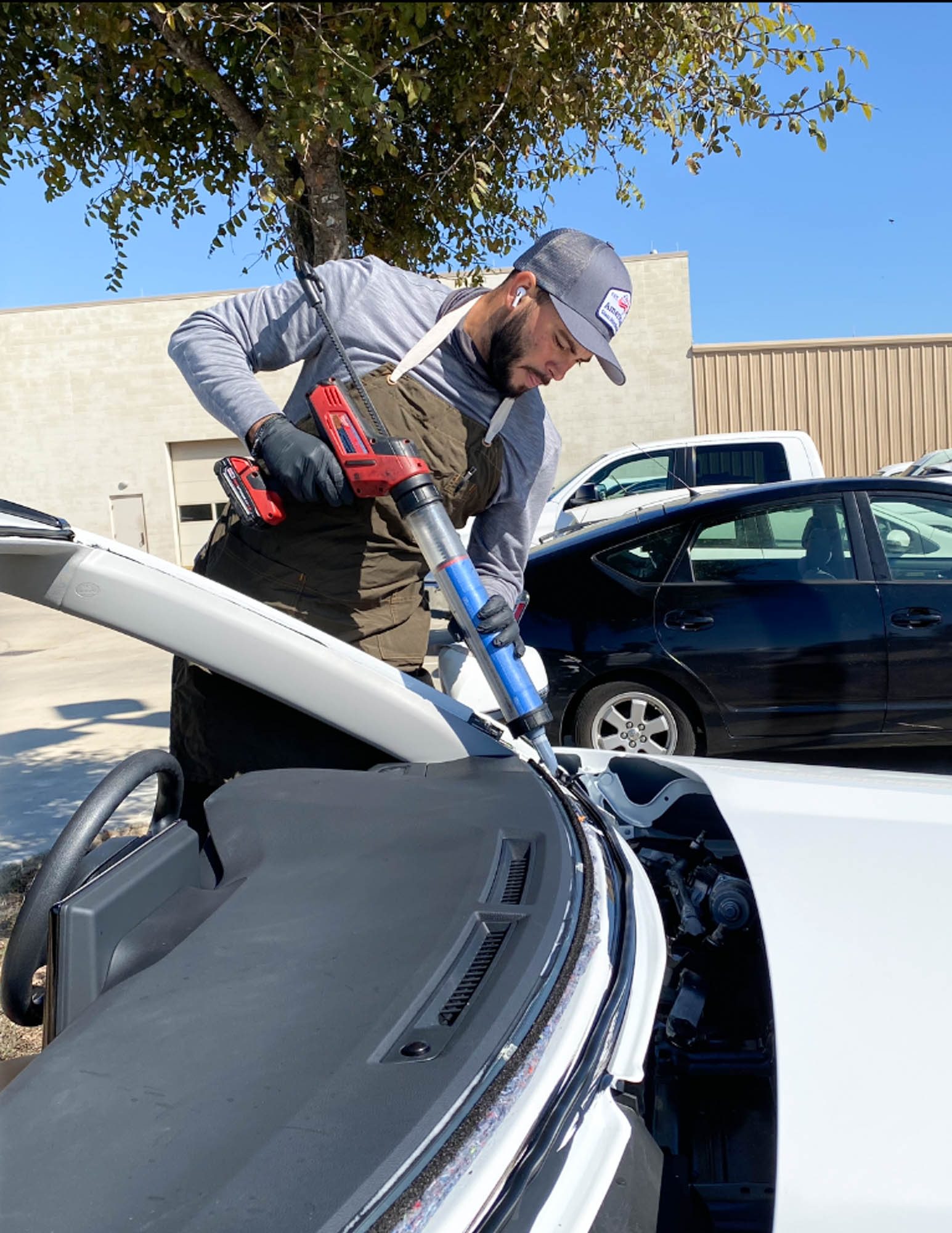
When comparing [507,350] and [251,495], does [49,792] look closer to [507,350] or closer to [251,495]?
[251,495]

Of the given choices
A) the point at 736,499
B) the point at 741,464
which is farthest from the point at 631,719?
the point at 741,464

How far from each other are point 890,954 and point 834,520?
14.7ft

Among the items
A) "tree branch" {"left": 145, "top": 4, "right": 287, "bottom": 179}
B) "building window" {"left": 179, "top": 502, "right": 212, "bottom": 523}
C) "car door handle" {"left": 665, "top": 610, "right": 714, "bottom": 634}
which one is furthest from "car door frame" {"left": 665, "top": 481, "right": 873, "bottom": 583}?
"building window" {"left": 179, "top": 502, "right": 212, "bottom": 523}

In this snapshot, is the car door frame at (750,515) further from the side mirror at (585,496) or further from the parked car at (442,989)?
the side mirror at (585,496)

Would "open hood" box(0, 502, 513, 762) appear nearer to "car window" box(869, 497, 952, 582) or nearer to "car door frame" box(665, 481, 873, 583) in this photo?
"car door frame" box(665, 481, 873, 583)

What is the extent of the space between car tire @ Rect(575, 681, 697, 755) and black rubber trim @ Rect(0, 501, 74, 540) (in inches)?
154

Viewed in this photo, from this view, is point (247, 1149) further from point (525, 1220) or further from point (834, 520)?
point (834, 520)

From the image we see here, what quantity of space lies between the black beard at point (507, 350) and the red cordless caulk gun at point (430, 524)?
0.31 m

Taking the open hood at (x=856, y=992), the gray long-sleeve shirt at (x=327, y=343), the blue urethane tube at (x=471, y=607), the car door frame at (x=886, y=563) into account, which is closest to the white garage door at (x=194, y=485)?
the car door frame at (x=886, y=563)

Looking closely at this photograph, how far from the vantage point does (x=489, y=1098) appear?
3.02 ft

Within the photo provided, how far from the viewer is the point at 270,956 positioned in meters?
1.18

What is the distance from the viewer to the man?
212 cm

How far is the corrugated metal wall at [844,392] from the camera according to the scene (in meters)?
19.9

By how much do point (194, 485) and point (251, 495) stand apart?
20517 millimetres
